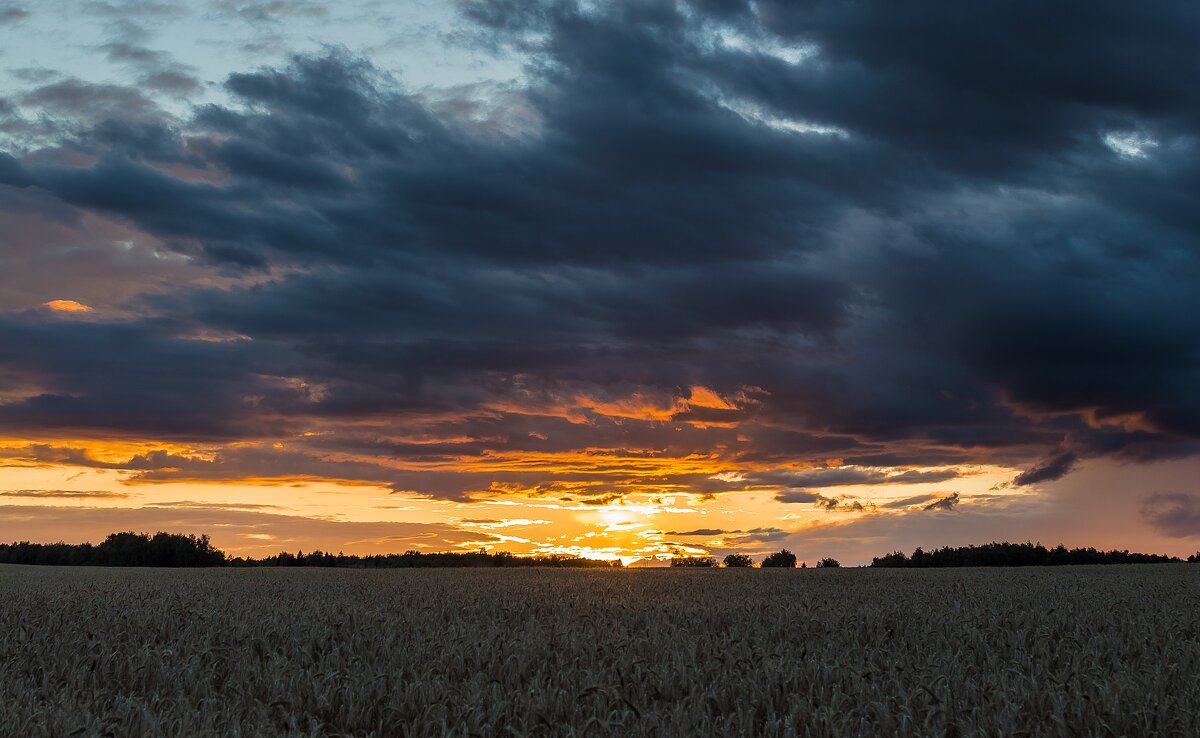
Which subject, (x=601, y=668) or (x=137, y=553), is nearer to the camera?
(x=601, y=668)

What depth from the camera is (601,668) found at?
8508mm

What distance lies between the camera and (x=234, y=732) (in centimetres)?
648

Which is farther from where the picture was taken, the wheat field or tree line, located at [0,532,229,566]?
tree line, located at [0,532,229,566]

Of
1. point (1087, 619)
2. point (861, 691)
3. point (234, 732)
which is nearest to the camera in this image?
point (234, 732)

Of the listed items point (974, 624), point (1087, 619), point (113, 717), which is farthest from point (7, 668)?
point (1087, 619)

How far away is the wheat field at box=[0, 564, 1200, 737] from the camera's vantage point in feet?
22.4

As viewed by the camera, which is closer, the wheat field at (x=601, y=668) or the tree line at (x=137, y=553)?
the wheat field at (x=601, y=668)

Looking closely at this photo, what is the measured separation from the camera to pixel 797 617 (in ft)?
41.2

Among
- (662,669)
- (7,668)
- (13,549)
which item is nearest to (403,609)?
(7,668)

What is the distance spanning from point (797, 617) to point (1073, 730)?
5974 millimetres

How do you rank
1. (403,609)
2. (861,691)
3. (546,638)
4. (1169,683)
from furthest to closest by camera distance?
1. (403,609)
2. (546,638)
3. (1169,683)
4. (861,691)

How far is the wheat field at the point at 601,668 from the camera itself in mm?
6840

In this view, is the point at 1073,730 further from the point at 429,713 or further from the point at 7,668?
the point at 7,668

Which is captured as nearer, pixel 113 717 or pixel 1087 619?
pixel 113 717
